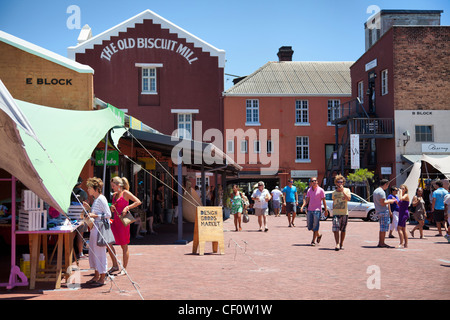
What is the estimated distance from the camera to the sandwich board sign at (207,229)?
13484 mm

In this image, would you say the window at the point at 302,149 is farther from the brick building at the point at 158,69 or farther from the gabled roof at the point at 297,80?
the brick building at the point at 158,69

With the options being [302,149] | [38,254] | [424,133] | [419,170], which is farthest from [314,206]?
[302,149]

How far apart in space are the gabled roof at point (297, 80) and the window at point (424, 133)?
35.2 ft

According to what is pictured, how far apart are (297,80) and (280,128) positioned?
481 cm

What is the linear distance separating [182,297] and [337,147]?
104 feet

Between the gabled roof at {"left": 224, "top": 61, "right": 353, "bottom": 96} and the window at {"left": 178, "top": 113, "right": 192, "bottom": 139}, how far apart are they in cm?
543

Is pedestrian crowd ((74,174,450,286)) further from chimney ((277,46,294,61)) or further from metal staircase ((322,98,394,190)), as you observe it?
chimney ((277,46,294,61))

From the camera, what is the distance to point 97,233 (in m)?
9.39

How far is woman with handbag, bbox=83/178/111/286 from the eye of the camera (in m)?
9.28

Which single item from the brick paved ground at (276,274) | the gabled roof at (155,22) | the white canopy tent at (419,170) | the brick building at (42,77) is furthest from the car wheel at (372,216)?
the brick building at (42,77)

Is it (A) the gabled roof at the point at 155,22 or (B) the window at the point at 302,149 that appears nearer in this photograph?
(A) the gabled roof at the point at 155,22

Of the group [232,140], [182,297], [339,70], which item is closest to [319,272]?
[182,297]
